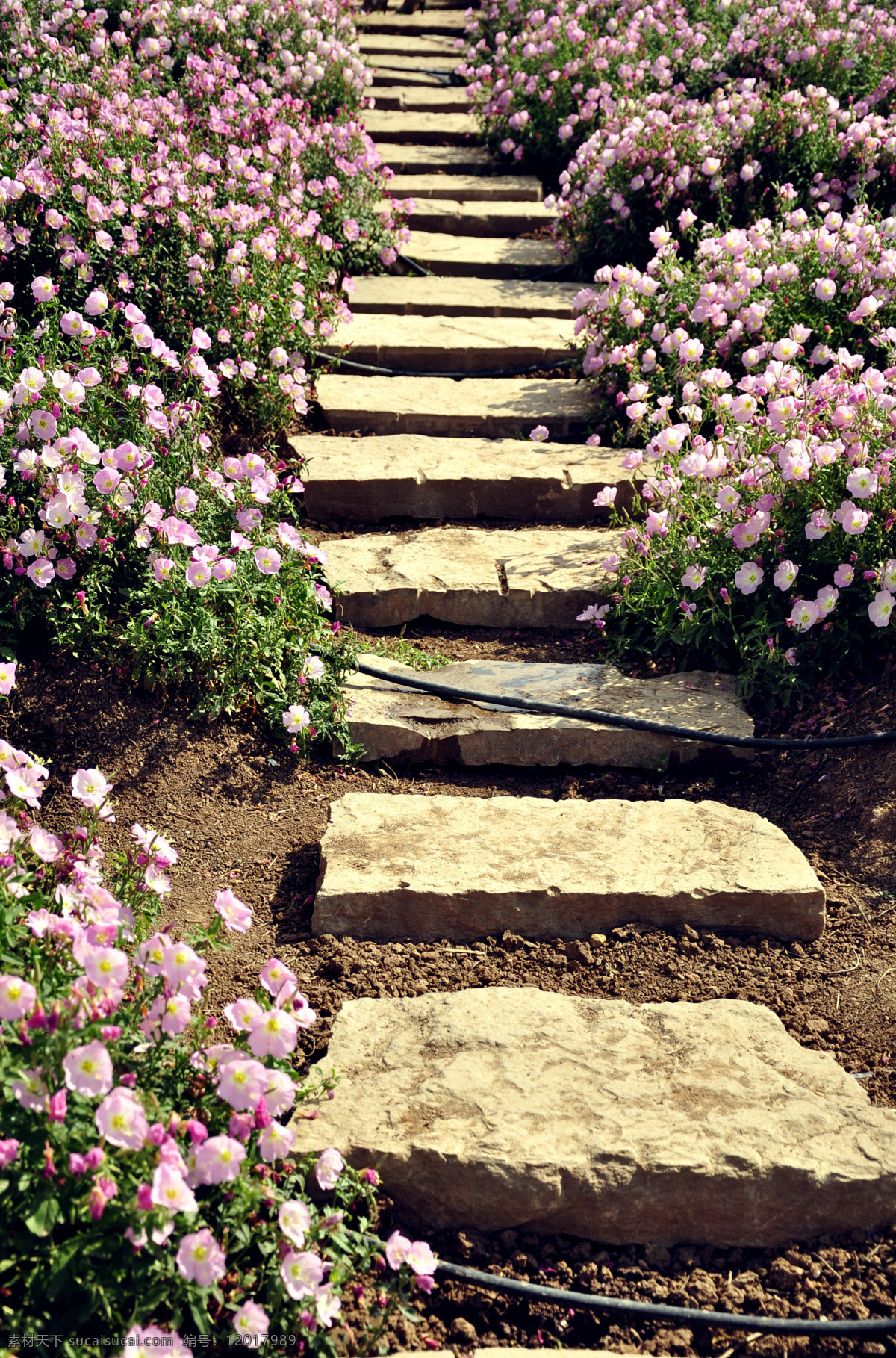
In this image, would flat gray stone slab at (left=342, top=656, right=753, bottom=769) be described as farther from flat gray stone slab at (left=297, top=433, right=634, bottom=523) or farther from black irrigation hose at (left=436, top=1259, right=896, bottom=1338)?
black irrigation hose at (left=436, top=1259, right=896, bottom=1338)

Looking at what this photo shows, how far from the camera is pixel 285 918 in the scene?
2502 millimetres

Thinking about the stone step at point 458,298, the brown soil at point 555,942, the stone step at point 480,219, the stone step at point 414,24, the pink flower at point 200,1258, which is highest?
the stone step at point 414,24

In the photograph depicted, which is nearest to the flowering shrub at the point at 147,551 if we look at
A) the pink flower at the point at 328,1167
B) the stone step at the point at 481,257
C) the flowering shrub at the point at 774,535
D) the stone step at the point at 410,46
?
the flowering shrub at the point at 774,535

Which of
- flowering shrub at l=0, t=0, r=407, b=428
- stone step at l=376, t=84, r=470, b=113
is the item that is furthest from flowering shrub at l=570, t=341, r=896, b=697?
stone step at l=376, t=84, r=470, b=113

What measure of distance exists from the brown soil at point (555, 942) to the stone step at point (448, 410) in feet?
4.51

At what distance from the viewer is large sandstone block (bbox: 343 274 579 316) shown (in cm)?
514

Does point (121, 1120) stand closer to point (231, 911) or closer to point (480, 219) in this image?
point (231, 911)

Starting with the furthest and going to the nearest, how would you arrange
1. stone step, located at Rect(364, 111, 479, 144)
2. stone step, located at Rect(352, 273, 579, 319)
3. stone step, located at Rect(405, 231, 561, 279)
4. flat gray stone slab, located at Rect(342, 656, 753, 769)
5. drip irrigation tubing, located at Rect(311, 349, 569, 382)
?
stone step, located at Rect(364, 111, 479, 144), stone step, located at Rect(405, 231, 561, 279), stone step, located at Rect(352, 273, 579, 319), drip irrigation tubing, located at Rect(311, 349, 569, 382), flat gray stone slab, located at Rect(342, 656, 753, 769)

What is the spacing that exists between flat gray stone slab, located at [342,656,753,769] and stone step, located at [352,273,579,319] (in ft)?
8.87

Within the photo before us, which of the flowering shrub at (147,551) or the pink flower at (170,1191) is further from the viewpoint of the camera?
the flowering shrub at (147,551)

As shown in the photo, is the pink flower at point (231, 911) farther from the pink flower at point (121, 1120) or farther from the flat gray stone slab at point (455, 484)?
the flat gray stone slab at point (455, 484)

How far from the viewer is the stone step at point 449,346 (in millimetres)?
4742

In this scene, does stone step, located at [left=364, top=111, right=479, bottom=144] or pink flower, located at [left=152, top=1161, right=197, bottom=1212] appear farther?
stone step, located at [left=364, top=111, right=479, bottom=144]

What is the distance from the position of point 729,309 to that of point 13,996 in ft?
12.2
